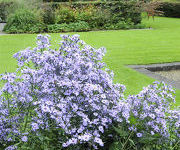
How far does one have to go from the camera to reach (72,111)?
2.84m

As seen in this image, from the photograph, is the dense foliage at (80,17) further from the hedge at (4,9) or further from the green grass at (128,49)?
the green grass at (128,49)

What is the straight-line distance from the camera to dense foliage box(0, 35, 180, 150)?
2.71 meters

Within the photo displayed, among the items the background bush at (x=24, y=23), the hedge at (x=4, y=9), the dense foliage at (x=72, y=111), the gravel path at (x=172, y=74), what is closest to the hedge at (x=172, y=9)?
the hedge at (x=4, y=9)

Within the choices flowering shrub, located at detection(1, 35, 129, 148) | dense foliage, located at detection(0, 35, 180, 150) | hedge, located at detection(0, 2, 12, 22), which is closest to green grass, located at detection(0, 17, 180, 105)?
dense foliage, located at detection(0, 35, 180, 150)

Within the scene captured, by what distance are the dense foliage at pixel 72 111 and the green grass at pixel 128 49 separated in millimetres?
2709

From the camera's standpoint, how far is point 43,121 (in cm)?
276

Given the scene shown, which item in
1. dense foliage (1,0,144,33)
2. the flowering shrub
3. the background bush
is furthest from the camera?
dense foliage (1,0,144,33)

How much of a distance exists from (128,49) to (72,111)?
23.5 feet

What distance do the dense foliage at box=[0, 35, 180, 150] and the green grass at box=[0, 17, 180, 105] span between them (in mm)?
2709

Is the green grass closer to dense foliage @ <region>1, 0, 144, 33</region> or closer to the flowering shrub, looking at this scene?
dense foliage @ <region>1, 0, 144, 33</region>

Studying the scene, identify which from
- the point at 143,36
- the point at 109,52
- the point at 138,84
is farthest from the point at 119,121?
the point at 143,36

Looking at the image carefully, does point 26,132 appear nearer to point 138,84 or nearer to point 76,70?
point 76,70

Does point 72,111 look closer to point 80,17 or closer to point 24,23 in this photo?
point 24,23

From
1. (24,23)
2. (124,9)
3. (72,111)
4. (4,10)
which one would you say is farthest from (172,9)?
(72,111)
